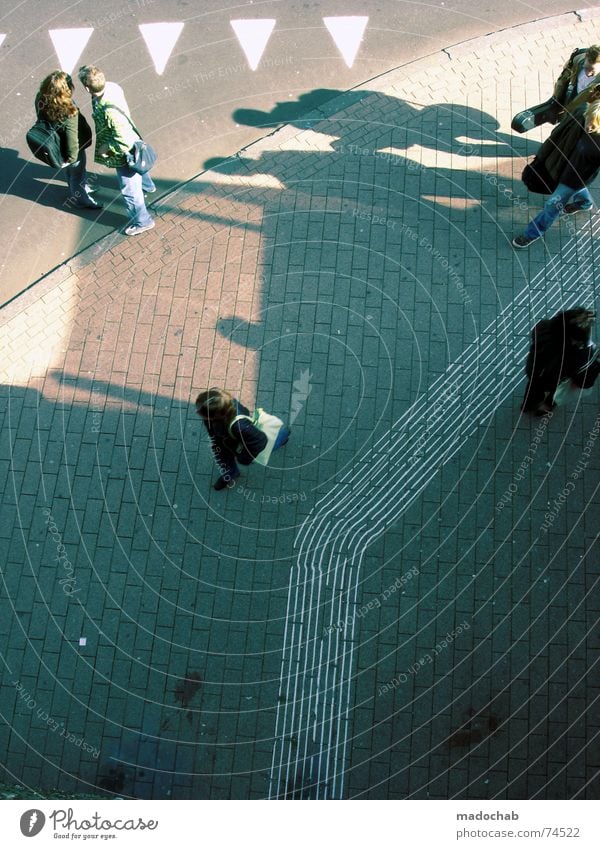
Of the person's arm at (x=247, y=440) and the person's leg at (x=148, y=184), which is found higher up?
the person's leg at (x=148, y=184)

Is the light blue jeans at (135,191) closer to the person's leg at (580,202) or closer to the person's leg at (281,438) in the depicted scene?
the person's leg at (281,438)

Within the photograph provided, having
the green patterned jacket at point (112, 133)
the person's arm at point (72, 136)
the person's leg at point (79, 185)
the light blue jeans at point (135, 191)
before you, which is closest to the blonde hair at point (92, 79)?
the green patterned jacket at point (112, 133)

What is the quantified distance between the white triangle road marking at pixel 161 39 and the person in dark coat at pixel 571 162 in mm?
5089

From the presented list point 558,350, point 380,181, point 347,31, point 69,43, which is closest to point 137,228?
point 380,181

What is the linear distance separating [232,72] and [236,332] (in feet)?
12.6

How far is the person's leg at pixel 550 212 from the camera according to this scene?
28.1 ft

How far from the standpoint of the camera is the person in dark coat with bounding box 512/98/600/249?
801 centimetres

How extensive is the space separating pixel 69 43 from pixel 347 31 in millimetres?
3583

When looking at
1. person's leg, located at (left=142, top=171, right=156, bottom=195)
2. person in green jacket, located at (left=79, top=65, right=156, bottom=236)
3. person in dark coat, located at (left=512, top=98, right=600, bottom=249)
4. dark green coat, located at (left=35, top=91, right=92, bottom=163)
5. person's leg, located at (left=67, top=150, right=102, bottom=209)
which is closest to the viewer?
person in dark coat, located at (left=512, top=98, right=600, bottom=249)

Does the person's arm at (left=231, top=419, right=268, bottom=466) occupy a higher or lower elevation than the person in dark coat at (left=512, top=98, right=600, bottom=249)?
lower

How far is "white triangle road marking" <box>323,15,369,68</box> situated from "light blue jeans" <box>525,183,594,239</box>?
3.47 metres

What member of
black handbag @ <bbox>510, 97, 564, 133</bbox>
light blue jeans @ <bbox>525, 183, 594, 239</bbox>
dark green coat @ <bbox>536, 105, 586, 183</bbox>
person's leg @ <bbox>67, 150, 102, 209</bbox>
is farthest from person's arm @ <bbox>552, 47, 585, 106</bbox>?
person's leg @ <bbox>67, 150, 102, 209</bbox>

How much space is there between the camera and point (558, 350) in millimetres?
7121

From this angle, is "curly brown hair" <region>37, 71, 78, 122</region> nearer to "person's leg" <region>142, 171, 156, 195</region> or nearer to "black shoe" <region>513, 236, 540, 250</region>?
"person's leg" <region>142, 171, 156, 195</region>
